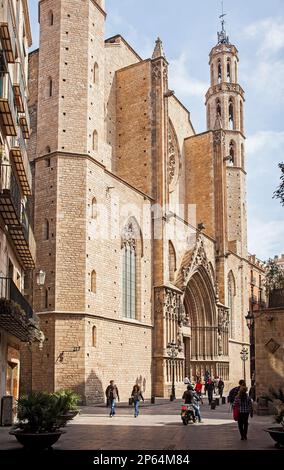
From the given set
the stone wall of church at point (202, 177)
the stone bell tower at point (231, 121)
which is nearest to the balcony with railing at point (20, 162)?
the stone wall of church at point (202, 177)

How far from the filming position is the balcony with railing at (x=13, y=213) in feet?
46.8

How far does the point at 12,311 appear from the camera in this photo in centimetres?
1395

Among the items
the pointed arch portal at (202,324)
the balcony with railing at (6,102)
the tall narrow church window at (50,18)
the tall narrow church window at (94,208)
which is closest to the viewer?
the balcony with railing at (6,102)

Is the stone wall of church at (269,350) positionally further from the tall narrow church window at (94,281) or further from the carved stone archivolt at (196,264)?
the carved stone archivolt at (196,264)

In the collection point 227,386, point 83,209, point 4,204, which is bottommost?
point 227,386

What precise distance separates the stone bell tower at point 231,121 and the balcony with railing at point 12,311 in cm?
3137

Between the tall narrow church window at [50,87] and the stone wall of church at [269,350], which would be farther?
the tall narrow church window at [50,87]

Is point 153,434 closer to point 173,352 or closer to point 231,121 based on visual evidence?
point 173,352

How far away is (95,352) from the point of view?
24.7 metres

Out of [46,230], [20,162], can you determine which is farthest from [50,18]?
[20,162]

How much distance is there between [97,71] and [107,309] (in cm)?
1084

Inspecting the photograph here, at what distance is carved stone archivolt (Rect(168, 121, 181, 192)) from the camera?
131ft
